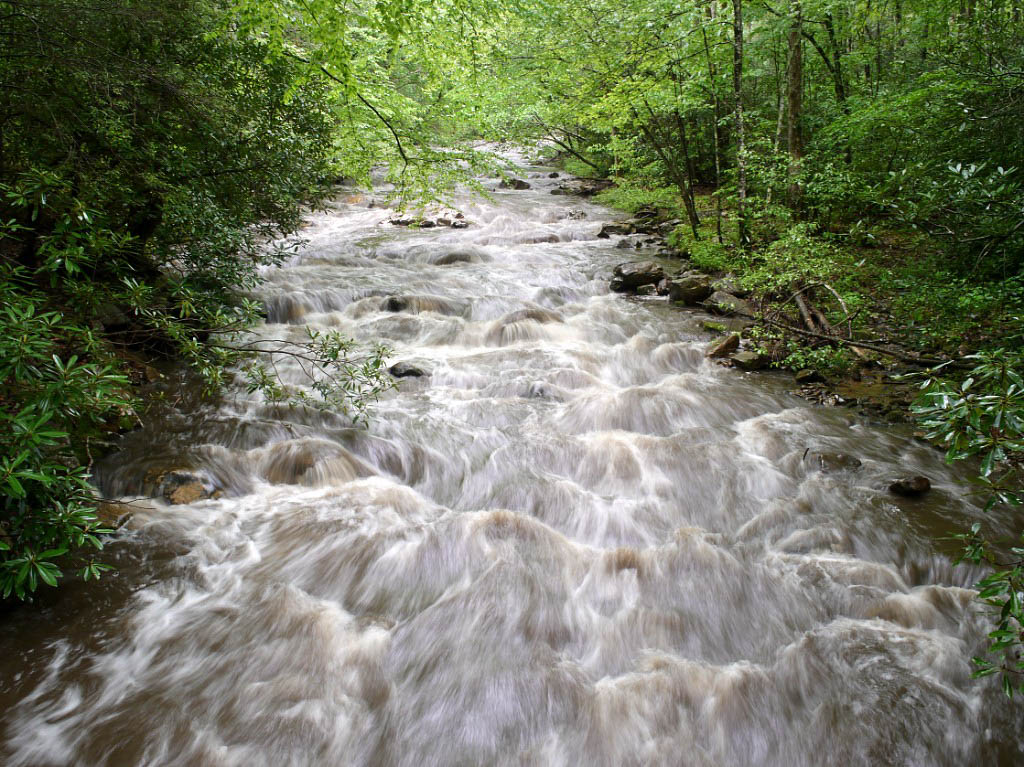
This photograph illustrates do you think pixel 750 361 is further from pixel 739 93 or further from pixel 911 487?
pixel 739 93

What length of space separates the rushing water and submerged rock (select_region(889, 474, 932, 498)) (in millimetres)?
129

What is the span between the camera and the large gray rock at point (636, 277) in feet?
36.3

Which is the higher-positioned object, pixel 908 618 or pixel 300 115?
pixel 300 115

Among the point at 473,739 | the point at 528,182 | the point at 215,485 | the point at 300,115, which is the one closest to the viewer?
the point at 473,739

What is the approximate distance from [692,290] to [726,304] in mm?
1102

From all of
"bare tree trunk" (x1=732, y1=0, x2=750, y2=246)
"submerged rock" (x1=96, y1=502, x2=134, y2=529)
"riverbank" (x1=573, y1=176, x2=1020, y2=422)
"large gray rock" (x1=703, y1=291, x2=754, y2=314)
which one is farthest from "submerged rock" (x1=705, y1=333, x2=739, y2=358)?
"submerged rock" (x1=96, y1=502, x2=134, y2=529)

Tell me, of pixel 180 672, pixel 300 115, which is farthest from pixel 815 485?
pixel 300 115

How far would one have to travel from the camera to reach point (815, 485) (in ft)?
16.9

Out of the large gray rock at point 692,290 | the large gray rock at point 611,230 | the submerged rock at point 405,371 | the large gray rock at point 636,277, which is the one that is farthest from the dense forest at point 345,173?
the large gray rock at point 611,230

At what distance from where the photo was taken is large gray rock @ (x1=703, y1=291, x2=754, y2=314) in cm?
917

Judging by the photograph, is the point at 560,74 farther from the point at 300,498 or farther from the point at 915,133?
the point at 300,498

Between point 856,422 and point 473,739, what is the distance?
18.4ft

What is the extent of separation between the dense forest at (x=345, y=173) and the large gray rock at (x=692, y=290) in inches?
31.6

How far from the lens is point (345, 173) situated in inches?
303
